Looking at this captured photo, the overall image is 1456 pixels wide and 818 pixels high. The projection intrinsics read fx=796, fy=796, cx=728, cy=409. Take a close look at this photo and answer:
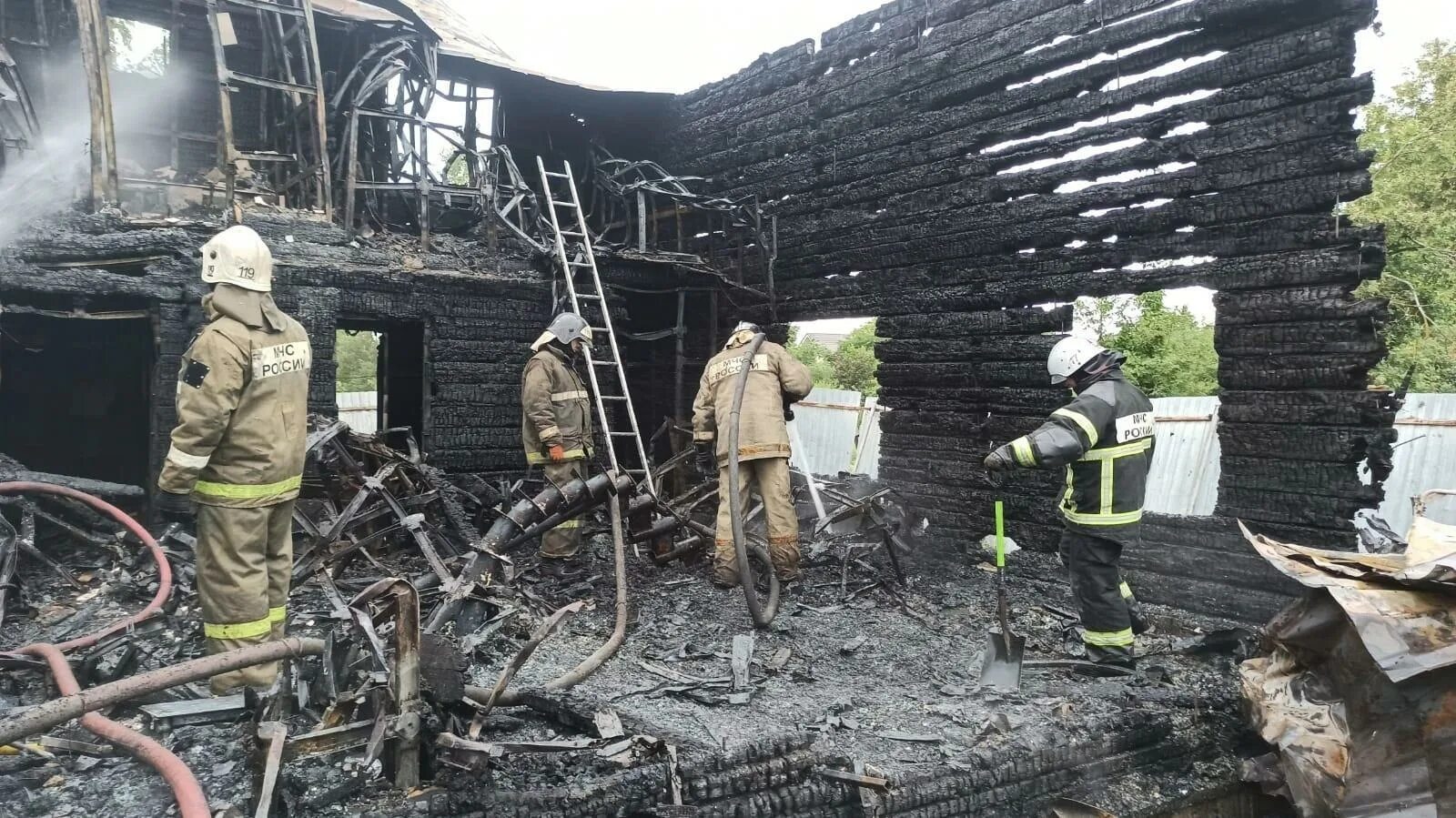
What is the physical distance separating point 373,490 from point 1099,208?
6.36 m

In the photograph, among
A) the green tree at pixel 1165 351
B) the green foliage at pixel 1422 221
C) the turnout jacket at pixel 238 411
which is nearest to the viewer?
the turnout jacket at pixel 238 411

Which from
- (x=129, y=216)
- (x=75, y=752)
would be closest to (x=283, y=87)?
(x=129, y=216)

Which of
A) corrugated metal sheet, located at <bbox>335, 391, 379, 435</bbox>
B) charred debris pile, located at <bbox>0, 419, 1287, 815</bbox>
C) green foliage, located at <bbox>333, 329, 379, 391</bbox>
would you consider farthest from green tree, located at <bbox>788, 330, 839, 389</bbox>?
charred debris pile, located at <bbox>0, 419, 1287, 815</bbox>

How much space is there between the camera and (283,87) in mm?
8016

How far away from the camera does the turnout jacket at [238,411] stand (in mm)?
3668

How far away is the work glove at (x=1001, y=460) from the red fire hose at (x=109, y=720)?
4.01 metres

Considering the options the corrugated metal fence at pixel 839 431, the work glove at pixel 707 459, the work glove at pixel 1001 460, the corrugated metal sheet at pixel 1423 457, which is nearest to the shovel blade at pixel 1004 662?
the work glove at pixel 1001 460

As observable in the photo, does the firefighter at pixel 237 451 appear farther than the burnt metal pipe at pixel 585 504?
No

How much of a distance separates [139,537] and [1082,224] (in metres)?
7.38

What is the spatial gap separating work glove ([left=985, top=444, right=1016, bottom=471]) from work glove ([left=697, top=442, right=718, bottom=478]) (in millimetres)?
2709

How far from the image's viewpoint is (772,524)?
19.8ft

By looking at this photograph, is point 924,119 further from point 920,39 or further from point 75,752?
point 75,752

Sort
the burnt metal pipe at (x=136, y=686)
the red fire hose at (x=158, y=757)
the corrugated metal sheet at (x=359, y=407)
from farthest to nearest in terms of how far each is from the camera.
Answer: the corrugated metal sheet at (x=359, y=407), the burnt metal pipe at (x=136, y=686), the red fire hose at (x=158, y=757)

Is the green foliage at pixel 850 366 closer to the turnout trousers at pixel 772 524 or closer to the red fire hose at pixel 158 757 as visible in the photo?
the turnout trousers at pixel 772 524
